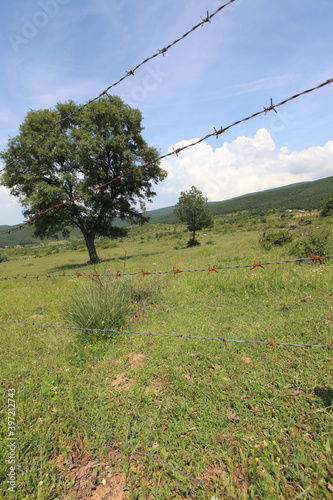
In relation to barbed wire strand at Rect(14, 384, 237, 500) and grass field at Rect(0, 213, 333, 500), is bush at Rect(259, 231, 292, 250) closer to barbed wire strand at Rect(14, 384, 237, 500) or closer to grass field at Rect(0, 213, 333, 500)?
grass field at Rect(0, 213, 333, 500)

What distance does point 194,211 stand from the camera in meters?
29.6

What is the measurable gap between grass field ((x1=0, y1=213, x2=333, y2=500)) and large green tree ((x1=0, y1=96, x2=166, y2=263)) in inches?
530

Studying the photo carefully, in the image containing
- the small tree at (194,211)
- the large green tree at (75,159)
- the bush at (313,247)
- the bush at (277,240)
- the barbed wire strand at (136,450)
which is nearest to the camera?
the barbed wire strand at (136,450)

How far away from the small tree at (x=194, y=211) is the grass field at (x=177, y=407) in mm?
24870

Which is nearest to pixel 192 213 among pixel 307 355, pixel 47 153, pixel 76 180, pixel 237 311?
pixel 76 180

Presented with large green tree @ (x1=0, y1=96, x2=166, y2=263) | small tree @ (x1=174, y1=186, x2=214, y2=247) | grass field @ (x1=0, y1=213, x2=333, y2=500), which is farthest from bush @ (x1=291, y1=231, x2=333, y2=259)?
small tree @ (x1=174, y1=186, x2=214, y2=247)

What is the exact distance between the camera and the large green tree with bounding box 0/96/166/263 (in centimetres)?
1656

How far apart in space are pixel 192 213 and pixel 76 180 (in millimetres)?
16183

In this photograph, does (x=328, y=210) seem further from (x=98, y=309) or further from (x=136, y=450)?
(x=136, y=450)

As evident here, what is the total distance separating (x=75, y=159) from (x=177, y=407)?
58.4 ft

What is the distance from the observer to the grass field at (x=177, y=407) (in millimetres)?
2186

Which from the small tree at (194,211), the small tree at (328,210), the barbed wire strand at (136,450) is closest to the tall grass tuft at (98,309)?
the barbed wire strand at (136,450)

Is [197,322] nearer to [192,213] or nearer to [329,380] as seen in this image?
[329,380]

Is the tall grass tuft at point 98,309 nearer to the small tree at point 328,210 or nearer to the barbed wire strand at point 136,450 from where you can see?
the barbed wire strand at point 136,450
